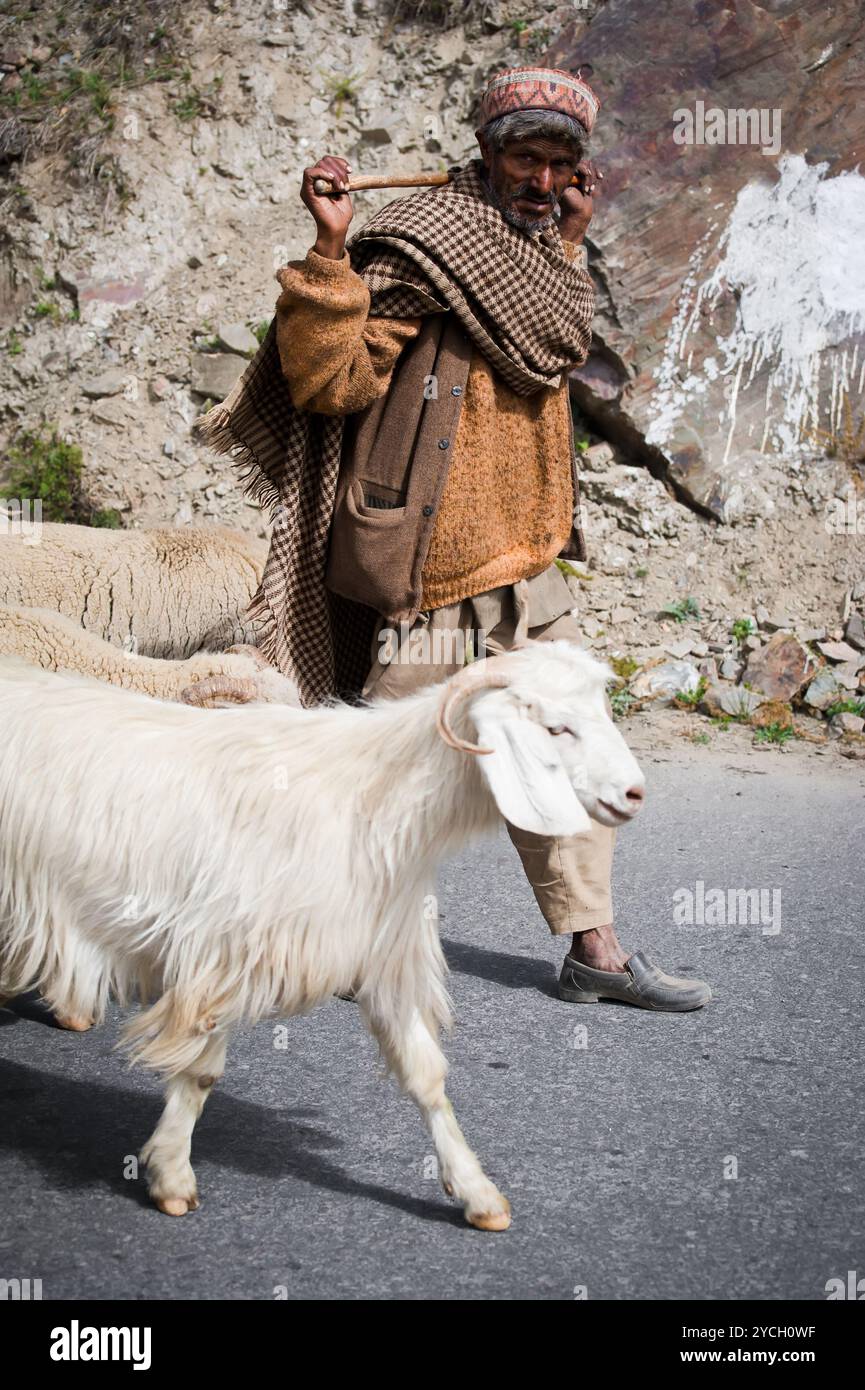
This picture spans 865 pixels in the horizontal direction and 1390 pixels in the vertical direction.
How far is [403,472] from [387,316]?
42 cm

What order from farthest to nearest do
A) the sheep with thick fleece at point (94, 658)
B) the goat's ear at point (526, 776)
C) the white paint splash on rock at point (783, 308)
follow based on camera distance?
the white paint splash on rock at point (783, 308) → the sheep with thick fleece at point (94, 658) → the goat's ear at point (526, 776)

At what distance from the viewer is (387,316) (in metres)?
3.53

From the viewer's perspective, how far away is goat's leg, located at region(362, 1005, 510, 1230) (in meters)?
2.73

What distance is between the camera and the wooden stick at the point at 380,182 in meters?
3.13

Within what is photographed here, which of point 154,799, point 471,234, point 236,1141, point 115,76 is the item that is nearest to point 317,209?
point 471,234

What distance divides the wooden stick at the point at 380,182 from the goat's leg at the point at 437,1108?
1908 millimetres

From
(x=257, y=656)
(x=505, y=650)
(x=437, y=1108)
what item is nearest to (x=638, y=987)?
(x=505, y=650)

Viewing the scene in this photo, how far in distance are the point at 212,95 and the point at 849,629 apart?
20.8 ft

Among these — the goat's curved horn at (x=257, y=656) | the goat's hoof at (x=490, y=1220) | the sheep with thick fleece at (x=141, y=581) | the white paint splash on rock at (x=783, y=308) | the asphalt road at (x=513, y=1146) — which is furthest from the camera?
the white paint splash on rock at (x=783, y=308)

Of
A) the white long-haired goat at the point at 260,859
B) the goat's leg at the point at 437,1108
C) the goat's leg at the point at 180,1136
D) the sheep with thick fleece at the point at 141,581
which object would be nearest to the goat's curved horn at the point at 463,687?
the white long-haired goat at the point at 260,859

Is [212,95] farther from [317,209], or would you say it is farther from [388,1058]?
[388,1058]

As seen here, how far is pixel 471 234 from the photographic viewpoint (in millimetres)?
3523

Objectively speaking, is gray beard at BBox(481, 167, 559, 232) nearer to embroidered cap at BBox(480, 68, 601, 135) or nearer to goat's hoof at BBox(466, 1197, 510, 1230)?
embroidered cap at BBox(480, 68, 601, 135)

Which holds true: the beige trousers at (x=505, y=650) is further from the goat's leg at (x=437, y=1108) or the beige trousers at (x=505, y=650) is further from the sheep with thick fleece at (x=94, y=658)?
the goat's leg at (x=437, y=1108)
